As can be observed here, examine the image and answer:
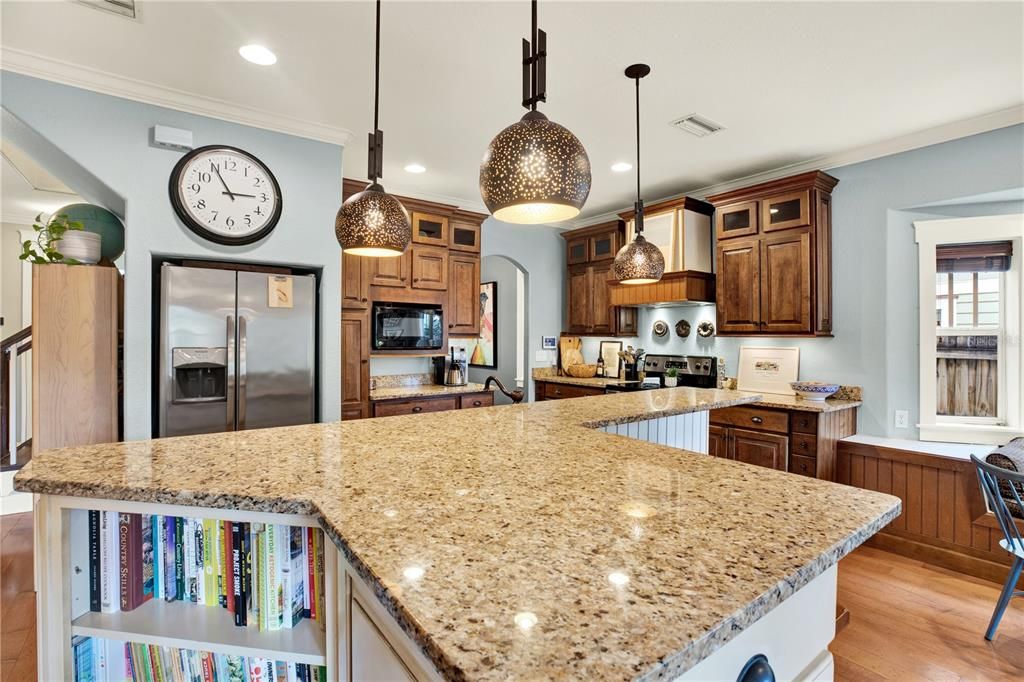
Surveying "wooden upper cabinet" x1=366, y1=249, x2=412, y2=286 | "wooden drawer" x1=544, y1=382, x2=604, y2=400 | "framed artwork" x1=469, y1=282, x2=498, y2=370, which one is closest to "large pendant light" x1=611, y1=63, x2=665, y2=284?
"wooden upper cabinet" x1=366, y1=249, x2=412, y2=286

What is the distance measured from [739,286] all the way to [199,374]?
12.2ft

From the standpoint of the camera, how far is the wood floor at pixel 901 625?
205 centimetres

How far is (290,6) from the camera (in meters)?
1.94

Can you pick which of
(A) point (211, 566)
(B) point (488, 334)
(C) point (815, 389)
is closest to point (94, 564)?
(A) point (211, 566)

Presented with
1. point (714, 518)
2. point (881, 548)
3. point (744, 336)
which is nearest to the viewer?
point (714, 518)

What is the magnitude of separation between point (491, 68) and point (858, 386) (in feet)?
10.7

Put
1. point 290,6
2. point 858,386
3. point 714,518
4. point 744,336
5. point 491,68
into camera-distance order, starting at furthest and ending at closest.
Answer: point 744,336 → point 858,386 → point 491,68 → point 290,6 → point 714,518

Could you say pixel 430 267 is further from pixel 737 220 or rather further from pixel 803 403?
pixel 803 403

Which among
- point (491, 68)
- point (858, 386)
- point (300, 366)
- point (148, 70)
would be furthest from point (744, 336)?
point (148, 70)

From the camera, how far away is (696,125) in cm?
304

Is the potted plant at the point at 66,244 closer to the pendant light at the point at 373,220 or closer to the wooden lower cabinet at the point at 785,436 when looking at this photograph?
the pendant light at the point at 373,220

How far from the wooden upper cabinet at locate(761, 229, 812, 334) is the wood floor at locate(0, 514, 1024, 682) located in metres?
1.59

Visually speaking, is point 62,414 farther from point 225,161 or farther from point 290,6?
point 290,6

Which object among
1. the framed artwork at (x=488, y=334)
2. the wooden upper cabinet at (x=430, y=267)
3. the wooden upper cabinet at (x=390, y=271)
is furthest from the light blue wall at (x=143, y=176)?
the framed artwork at (x=488, y=334)
